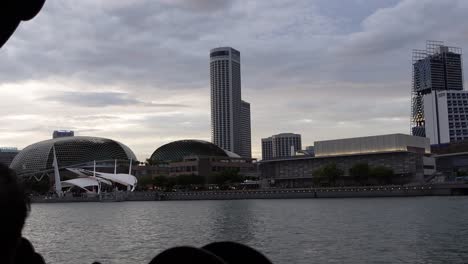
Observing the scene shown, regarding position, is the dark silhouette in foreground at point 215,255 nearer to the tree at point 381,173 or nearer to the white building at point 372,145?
the tree at point 381,173

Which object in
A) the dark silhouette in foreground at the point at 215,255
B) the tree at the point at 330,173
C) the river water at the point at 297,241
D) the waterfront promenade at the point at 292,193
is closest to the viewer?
the dark silhouette in foreground at the point at 215,255

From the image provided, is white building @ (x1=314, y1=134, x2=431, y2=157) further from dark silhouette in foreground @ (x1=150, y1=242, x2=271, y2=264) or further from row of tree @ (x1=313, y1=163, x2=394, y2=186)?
dark silhouette in foreground @ (x1=150, y1=242, x2=271, y2=264)

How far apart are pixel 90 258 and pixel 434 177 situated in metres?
145

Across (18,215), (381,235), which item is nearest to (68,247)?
(381,235)

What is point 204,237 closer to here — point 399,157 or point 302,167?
point 399,157

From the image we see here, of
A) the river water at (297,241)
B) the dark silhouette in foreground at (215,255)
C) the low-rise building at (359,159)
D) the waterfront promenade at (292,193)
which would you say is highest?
the low-rise building at (359,159)

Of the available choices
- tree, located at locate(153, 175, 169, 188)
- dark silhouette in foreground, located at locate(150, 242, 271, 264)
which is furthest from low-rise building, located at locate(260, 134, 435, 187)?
dark silhouette in foreground, located at locate(150, 242, 271, 264)

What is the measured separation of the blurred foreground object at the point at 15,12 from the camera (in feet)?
12.2

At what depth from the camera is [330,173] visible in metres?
159

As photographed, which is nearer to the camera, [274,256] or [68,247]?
[274,256]

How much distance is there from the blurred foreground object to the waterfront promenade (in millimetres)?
134321

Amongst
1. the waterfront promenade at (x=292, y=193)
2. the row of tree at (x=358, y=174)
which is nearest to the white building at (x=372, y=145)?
the row of tree at (x=358, y=174)

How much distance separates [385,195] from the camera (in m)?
143

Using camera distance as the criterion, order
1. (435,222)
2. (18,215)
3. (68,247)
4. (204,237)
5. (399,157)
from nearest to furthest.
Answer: (18,215) → (68,247) → (204,237) → (435,222) → (399,157)
